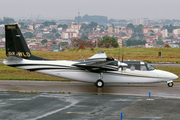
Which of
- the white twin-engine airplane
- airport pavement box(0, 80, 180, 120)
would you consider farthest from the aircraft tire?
airport pavement box(0, 80, 180, 120)

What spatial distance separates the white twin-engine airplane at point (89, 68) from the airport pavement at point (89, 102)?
756 mm

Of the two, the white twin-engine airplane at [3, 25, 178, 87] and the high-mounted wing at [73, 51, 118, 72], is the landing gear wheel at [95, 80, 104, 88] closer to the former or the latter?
the white twin-engine airplane at [3, 25, 178, 87]

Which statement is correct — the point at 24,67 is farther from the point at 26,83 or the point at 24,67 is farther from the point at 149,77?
the point at 149,77

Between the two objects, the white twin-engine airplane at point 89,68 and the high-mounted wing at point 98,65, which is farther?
the white twin-engine airplane at point 89,68

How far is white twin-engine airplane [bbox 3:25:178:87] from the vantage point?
82.8ft

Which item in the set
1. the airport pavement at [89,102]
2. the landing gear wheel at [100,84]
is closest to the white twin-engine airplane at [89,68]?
the landing gear wheel at [100,84]

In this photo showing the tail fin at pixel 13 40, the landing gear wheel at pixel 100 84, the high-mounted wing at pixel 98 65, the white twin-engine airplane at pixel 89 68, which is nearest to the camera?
the high-mounted wing at pixel 98 65

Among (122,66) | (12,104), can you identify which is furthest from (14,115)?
(122,66)

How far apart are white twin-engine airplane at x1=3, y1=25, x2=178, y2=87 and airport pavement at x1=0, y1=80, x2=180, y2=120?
76 centimetres

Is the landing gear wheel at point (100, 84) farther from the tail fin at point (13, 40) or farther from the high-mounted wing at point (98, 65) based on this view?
the tail fin at point (13, 40)

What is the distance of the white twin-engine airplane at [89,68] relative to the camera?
25230mm

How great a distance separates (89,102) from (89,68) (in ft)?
19.2

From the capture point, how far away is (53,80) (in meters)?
29.4

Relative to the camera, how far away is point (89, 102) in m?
19.7
